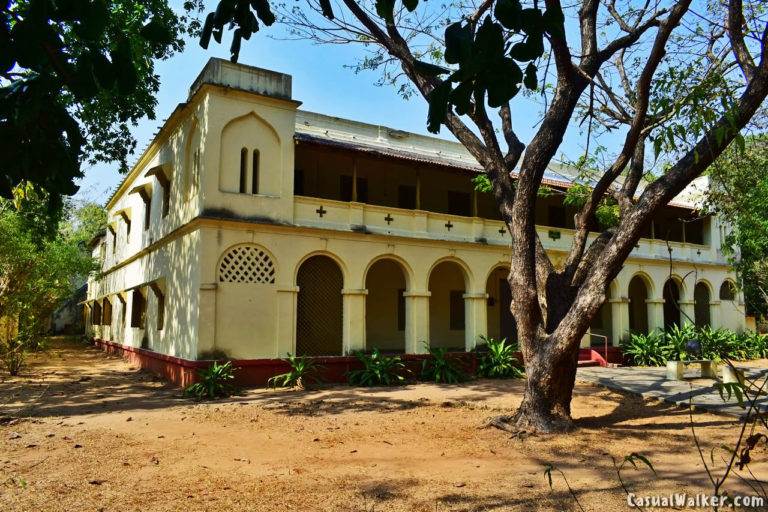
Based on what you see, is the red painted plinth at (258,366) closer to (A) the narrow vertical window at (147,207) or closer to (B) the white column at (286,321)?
(B) the white column at (286,321)

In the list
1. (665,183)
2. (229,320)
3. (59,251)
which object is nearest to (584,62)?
(665,183)

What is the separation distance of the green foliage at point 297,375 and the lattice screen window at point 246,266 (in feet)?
6.29

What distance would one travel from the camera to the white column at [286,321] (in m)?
12.3

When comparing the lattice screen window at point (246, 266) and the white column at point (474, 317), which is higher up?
the lattice screen window at point (246, 266)

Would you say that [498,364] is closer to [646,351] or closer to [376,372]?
[376,372]

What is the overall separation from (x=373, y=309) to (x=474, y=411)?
25.5ft

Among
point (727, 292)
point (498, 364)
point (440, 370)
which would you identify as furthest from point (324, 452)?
point (727, 292)

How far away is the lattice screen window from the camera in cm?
1201

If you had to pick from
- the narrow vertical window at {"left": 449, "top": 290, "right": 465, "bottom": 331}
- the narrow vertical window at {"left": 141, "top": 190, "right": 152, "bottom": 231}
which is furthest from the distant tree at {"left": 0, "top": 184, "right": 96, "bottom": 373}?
the narrow vertical window at {"left": 449, "top": 290, "right": 465, "bottom": 331}

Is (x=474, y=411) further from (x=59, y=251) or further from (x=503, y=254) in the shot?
(x=59, y=251)

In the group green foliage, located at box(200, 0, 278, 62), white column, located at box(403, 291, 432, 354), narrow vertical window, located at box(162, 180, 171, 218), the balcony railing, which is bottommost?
white column, located at box(403, 291, 432, 354)

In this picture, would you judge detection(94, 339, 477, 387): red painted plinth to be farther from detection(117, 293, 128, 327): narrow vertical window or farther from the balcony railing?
detection(117, 293, 128, 327): narrow vertical window

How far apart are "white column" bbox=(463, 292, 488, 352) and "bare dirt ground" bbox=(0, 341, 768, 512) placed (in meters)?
3.85

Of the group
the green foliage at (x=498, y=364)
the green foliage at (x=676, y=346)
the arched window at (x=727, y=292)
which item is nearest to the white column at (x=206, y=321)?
the green foliage at (x=498, y=364)
